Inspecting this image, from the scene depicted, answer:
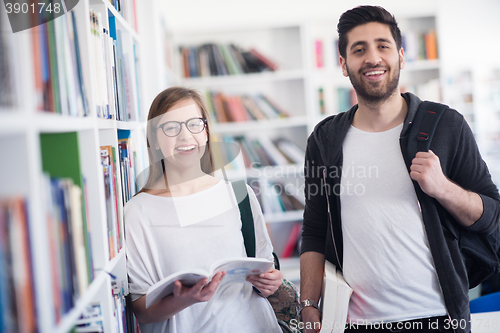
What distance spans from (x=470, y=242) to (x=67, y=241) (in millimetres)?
1120

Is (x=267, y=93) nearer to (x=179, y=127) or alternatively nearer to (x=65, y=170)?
(x=179, y=127)

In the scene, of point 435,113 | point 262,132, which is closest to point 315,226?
point 435,113

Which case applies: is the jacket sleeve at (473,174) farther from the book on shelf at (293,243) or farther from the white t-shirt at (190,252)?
the book on shelf at (293,243)

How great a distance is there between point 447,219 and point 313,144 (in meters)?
0.51

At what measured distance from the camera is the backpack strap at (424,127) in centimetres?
119

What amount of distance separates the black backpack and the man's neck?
0.29 ft

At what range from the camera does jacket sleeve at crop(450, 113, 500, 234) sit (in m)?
1.16

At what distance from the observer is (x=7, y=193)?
603 millimetres

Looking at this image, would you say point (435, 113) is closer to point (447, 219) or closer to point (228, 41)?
point (447, 219)

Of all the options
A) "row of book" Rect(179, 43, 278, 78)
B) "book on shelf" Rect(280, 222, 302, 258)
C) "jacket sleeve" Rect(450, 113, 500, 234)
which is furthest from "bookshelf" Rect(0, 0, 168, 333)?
"book on shelf" Rect(280, 222, 302, 258)

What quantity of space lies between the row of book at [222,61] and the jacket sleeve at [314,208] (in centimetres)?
202

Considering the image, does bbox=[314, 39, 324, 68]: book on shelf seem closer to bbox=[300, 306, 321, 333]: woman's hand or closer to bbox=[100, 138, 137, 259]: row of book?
bbox=[100, 138, 137, 259]: row of book

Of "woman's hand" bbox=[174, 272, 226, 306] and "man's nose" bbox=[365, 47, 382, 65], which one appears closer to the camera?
"woman's hand" bbox=[174, 272, 226, 306]

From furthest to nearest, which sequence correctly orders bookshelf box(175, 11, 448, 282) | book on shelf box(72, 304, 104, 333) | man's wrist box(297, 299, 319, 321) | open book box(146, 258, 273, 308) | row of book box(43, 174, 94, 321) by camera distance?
bookshelf box(175, 11, 448, 282) → man's wrist box(297, 299, 319, 321) → open book box(146, 258, 273, 308) → book on shelf box(72, 304, 104, 333) → row of book box(43, 174, 94, 321)
